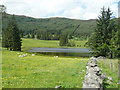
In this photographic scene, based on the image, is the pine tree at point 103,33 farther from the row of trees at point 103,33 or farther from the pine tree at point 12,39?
the pine tree at point 12,39

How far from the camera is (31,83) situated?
17.2 metres

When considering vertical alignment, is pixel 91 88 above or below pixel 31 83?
above

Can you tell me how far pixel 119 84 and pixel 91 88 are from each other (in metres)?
6.91

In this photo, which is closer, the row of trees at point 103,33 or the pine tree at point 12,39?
the row of trees at point 103,33

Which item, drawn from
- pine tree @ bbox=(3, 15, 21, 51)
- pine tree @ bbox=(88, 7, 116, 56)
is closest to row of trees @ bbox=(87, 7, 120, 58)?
pine tree @ bbox=(88, 7, 116, 56)

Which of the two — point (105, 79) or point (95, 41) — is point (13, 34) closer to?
point (95, 41)

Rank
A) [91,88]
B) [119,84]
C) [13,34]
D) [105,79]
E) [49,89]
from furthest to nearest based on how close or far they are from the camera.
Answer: [13,34]
[105,79]
[119,84]
[49,89]
[91,88]

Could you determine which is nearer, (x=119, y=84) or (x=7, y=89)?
(x=7, y=89)

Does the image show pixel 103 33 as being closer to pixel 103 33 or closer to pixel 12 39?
pixel 103 33

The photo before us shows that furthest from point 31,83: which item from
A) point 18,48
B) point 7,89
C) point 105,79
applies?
point 18,48

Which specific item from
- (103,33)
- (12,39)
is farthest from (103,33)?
(12,39)

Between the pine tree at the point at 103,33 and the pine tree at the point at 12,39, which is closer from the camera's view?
the pine tree at the point at 103,33

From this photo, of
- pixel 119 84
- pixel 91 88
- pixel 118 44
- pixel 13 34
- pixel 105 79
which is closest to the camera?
pixel 91 88

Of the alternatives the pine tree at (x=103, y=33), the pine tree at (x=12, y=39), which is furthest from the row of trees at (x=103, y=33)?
the pine tree at (x=12, y=39)
